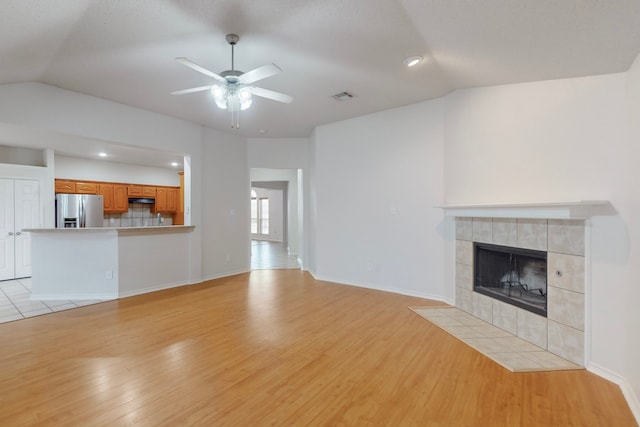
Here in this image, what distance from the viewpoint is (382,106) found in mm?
4461

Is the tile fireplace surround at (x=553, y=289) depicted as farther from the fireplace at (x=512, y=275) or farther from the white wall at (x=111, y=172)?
the white wall at (x=111, y=172)

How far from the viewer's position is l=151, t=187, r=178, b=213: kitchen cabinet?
316 inches

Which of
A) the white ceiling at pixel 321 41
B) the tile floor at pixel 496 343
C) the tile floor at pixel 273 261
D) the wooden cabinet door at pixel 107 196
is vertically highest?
the white ceiling at pixel 321 41

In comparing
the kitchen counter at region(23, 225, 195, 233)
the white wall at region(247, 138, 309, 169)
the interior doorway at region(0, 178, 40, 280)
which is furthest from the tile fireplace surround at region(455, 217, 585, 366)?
the interior doorway at region(0, 178, 40, 280)

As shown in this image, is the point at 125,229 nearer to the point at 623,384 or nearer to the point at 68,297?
the point at 68,297

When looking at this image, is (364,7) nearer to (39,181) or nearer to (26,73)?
(26,73)

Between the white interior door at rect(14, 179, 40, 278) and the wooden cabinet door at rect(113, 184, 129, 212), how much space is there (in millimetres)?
1440

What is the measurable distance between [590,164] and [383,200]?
2.56 meters

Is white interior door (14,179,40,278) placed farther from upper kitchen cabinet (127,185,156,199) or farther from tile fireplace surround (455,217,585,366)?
tile fireplace surround (455,217,585,366)

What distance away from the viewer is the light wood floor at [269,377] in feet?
6.08

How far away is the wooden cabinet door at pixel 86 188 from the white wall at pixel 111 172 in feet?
0.59

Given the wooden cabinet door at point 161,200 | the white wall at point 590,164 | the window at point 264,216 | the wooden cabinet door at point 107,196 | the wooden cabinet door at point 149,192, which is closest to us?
the white wall at point 590,164

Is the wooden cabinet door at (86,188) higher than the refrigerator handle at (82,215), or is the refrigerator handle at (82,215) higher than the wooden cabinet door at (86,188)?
the wooden cabinet door at (86,188)

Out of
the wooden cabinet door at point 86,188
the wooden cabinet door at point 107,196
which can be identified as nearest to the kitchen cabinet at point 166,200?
the wooden cabinet door at point 107,196
